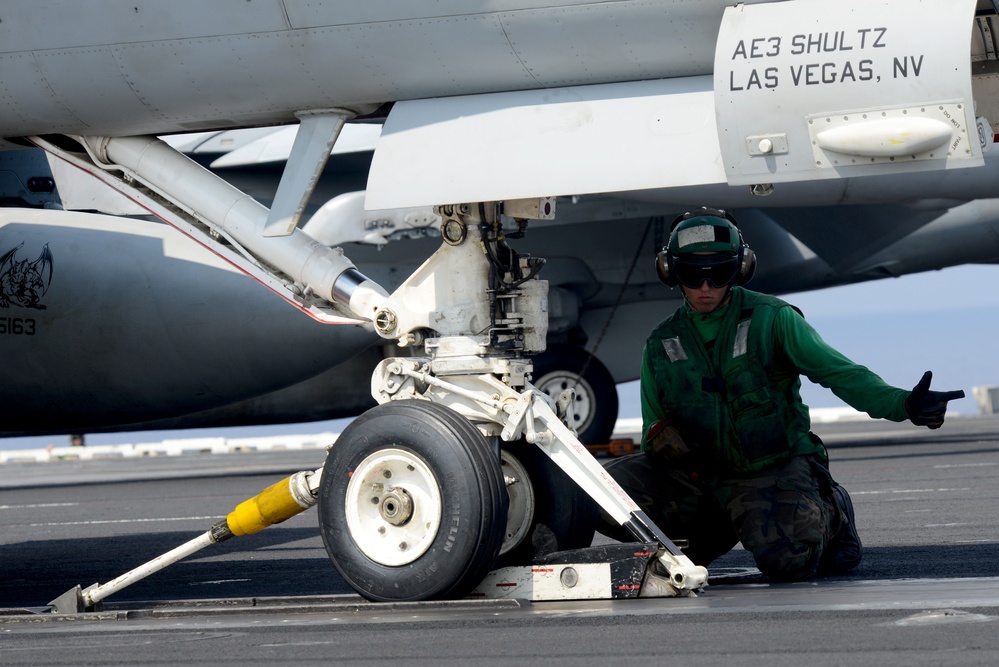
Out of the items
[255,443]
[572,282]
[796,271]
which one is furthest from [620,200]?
[255,443]

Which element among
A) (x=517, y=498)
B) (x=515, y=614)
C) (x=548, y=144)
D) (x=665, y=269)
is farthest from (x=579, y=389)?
(x=515, y=614)

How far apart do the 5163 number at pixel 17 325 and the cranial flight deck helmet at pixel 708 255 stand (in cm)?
477

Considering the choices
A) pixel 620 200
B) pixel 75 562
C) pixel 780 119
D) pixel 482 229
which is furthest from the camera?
pixel 620 200

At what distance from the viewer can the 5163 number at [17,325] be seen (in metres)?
8.98

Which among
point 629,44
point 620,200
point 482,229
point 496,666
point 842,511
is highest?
point 620,200

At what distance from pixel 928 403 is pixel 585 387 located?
973 centimetres

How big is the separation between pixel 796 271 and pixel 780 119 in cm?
1057

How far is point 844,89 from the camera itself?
16.6 feet

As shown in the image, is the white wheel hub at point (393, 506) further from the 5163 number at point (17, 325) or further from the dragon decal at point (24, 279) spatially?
the 5163 number at point (17, 325)

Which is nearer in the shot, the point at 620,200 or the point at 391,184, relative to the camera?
the point at 391,184

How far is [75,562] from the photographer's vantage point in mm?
8422

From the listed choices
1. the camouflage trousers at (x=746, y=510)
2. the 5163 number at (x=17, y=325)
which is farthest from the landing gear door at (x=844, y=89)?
the 5163 number at (x=17, y=325)

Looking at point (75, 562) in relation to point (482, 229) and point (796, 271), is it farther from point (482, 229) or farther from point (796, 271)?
point (796, 271)

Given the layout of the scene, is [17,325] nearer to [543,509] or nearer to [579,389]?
[543,509]
